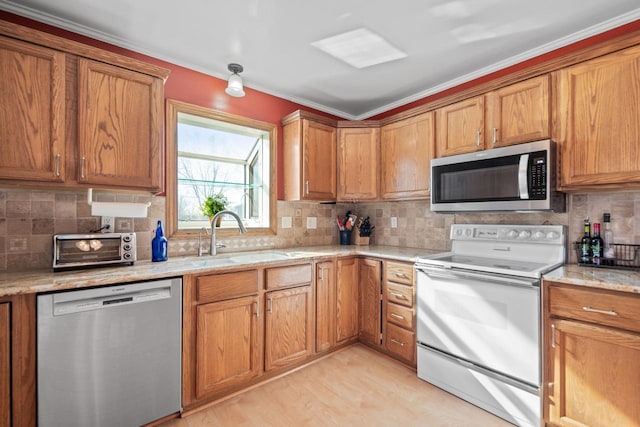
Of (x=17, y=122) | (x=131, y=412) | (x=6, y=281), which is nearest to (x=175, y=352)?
(x=131, y=412)

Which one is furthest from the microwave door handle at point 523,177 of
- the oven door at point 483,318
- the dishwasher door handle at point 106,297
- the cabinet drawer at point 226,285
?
the dishwasher door handle at point 106,297

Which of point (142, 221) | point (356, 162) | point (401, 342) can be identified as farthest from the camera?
point (356, 162)

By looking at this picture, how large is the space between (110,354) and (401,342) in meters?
1.99

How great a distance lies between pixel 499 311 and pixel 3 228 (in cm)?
300

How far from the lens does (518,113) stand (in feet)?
6.68

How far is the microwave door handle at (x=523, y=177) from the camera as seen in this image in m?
1.89

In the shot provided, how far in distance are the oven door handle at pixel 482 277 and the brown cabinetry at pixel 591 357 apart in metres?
0.09

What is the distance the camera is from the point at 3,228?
1.73m

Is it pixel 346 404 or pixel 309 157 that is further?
pixel 309 157

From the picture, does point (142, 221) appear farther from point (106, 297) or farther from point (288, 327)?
point (288, 327)

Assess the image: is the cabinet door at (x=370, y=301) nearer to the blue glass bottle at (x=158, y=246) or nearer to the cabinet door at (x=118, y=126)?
the blue glass bottle at (x=158, y=246)

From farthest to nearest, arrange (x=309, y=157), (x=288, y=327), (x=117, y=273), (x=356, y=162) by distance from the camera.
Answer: (x=356, y=162) → (x=309, y=157) → (x=288, y=327) → (x=117, y=273)

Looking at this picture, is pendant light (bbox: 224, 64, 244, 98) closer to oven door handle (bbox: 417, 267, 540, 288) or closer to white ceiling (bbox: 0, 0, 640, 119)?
white ceiling (bbox: 0, 0, 640, 119)

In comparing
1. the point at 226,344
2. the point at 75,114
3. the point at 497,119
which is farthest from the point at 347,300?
the point at 75,114
